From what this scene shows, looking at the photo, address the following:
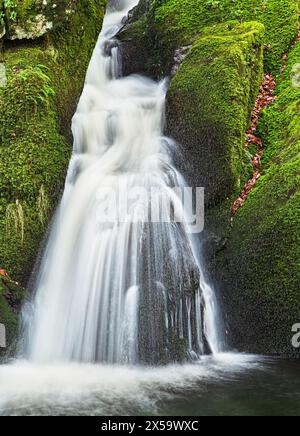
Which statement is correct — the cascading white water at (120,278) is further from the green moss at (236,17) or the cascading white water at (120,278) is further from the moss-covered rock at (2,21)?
the green moss at (236,17)

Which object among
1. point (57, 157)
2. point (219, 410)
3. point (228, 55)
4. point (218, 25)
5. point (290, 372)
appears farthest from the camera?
point (218, 25)

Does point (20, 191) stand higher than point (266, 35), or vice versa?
point (266, 35)

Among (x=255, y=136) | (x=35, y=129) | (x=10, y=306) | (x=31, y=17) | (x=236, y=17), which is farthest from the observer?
(x=236, y=17)

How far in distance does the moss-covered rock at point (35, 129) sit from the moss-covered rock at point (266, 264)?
2460 millimetres

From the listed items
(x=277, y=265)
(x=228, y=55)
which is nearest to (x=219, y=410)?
(x=277, y=265)

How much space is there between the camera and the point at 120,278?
6.04 metres

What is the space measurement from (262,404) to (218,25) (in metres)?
6.81

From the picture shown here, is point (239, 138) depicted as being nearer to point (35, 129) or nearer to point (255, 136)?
point (255, 136)

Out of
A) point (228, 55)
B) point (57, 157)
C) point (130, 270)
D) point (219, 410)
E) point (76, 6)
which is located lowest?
point (219, 410)

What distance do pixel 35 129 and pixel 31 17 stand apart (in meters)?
1.79

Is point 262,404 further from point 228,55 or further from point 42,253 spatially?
point 228,55

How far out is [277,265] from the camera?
5.88 metres

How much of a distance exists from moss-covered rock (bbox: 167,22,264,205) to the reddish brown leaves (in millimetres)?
134

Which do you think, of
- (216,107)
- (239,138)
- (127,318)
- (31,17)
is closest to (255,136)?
(239,138)
